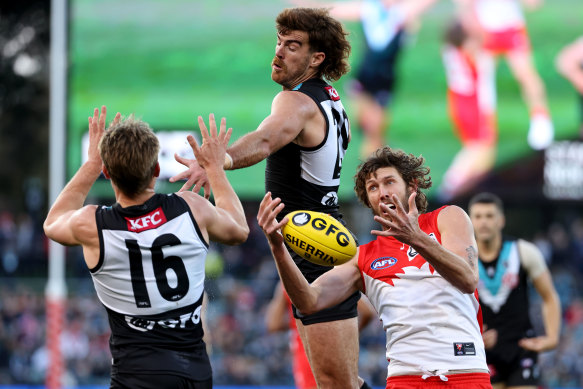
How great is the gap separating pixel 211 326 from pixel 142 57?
5.64 metres

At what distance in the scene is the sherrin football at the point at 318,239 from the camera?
16.2 ft

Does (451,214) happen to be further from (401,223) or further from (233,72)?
(233,72)

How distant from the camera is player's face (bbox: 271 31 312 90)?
5.92 m

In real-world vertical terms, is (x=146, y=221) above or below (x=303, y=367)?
above

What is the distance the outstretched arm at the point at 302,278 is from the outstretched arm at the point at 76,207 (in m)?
0.88

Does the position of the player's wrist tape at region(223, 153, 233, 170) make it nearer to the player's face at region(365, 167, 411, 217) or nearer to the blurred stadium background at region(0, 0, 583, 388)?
the player's face at region(365, 167, 411, 217)

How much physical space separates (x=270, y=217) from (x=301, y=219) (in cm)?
51

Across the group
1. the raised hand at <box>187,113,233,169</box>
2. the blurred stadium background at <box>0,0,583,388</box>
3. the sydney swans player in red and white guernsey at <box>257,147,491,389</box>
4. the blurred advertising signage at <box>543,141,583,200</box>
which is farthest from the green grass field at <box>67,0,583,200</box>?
the raised hand at <box>187,113,233,169</box>

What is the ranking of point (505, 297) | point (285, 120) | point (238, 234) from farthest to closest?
1. point (505, 297)
2. point (285, 120)
3. point (238, 234)

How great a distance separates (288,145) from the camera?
577cm

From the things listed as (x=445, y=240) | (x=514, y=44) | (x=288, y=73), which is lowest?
(x=445, y=240)

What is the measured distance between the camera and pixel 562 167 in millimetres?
17953

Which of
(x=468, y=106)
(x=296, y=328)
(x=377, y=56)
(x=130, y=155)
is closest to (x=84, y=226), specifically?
(x=130, y=155)

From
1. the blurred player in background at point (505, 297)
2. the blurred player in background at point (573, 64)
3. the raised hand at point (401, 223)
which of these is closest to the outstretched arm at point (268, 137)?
the raised hand at point (401, 223)
